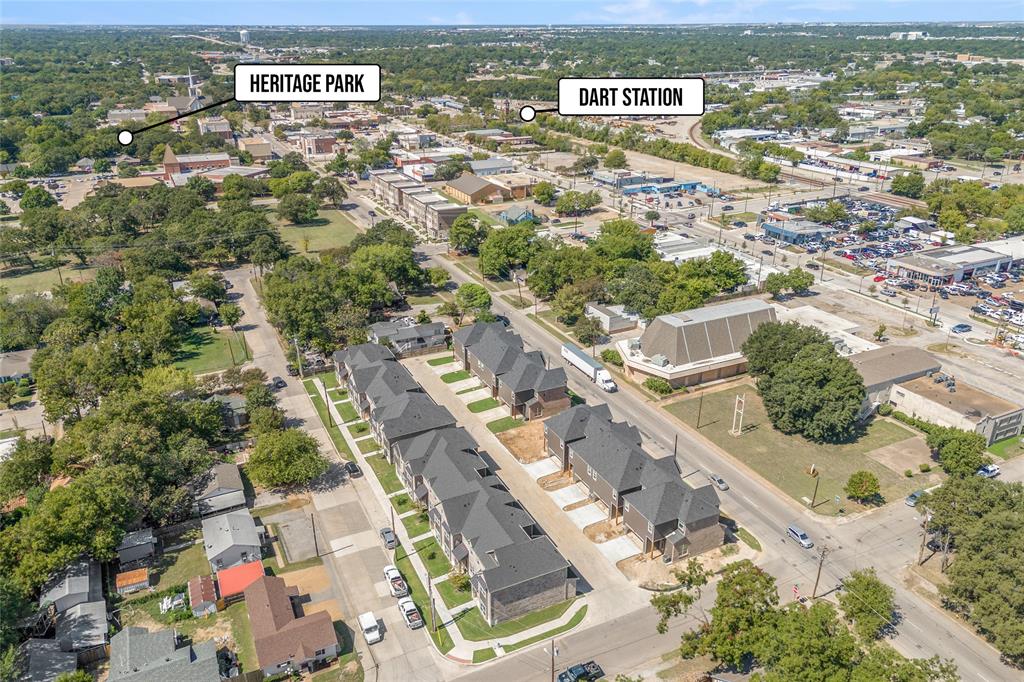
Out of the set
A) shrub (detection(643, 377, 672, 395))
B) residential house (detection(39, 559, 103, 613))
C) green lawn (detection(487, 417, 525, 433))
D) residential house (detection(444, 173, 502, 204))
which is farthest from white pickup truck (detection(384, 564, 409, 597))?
residential house (detection(444, 173, 502, 204))

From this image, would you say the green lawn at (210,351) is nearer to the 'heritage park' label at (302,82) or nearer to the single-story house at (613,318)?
the single-story house at (613,318)

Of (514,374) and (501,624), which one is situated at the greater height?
(514,374)

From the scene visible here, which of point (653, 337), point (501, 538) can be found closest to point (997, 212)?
point (653, 337)

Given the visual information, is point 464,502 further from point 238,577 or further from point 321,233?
point 321,233

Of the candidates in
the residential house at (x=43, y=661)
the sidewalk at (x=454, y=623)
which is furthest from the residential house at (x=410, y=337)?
the residential house at (x=43, y=661)

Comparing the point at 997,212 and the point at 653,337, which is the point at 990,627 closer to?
the point at 653,337

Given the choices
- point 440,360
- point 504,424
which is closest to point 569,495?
point 504,424
